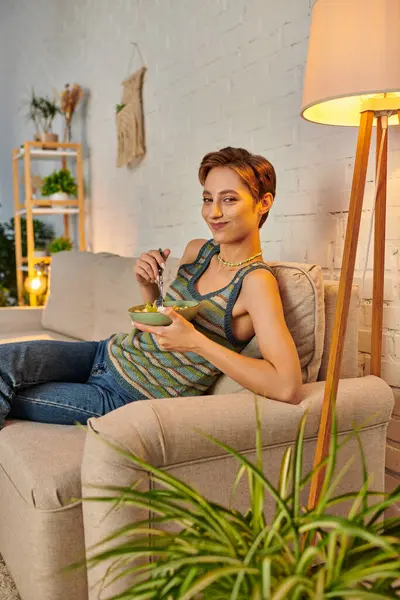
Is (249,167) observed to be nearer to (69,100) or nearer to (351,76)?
(351,76)

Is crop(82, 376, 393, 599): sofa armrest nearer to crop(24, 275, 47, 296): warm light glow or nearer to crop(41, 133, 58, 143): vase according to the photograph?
crop(24, 275, 47, 296): warm light glow

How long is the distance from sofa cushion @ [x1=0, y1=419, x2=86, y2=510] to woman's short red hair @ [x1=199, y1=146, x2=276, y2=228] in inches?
29.2

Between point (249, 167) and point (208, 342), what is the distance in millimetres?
478

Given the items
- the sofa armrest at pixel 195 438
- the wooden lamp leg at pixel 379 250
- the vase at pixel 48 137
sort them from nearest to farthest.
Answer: the sofa armrest at pixel 195 438 < the wooden lamp leg at pixel 379 250 < the vase at pixel 48 137

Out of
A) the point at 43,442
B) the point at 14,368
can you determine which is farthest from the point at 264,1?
the point at 43,442

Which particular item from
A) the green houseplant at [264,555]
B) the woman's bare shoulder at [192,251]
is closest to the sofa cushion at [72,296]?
the woman's bare shoulder at [192,251]

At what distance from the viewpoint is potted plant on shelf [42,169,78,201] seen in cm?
423

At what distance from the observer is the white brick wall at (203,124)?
2025 millimetres

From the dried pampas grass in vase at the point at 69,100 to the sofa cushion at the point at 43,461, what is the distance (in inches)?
118

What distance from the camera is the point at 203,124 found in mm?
2809

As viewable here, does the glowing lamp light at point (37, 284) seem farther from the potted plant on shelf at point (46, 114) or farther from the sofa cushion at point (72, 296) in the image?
the potted plant on shelf at point (46, 114)

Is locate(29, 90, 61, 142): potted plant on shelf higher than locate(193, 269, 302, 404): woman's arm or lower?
higher

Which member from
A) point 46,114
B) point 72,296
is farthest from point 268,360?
point 46,114

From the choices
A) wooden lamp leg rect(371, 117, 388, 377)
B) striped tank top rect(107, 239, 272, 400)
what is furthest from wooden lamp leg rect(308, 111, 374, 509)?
striped tank top rect(107, 239, 272, 400)
